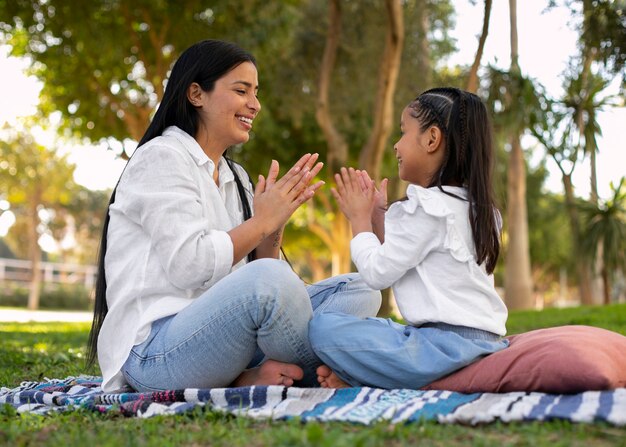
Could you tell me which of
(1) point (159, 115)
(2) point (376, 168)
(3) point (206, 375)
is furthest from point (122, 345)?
(2) point (376, 168)

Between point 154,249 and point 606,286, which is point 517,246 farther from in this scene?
point 154,249

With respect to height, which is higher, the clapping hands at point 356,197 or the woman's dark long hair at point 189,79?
the woman's dark long hair at point 189,79

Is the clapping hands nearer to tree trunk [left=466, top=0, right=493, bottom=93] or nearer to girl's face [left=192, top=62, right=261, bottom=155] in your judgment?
girl's face [left=192, top=62, right=261, bottom=155]

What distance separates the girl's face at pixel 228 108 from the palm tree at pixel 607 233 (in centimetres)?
1619

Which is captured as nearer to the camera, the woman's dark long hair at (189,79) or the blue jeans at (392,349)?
the blue jeans at (392,349)

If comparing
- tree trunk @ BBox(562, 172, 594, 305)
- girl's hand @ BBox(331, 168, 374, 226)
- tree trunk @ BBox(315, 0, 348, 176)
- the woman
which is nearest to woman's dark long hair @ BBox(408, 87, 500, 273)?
girl's hand @ BBox(331, 168, 374, 226)

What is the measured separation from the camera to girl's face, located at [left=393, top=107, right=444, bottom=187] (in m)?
3.49

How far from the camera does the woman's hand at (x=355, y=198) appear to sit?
362 centimetres

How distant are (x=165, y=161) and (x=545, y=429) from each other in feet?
6.18

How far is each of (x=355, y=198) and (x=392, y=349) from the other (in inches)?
32.4

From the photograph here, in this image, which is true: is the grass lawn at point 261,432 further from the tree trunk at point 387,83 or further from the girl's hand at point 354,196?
the tree trunk at point 387,83

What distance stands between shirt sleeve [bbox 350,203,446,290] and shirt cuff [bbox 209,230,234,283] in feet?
1.94

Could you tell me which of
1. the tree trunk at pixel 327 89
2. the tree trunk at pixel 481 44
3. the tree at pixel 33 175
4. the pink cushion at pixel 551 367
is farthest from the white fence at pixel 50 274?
the pink cushion at pixel 551 367

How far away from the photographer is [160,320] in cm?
330
